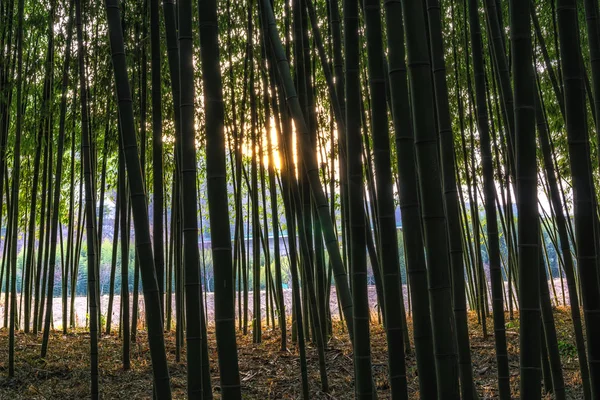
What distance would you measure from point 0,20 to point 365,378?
3.87m

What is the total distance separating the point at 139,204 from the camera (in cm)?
168

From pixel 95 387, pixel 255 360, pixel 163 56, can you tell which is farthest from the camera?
pixel 163 56

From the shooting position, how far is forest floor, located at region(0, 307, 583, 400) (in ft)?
10.6

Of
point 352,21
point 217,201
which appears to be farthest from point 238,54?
point 217,201

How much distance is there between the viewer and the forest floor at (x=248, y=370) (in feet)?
10.6

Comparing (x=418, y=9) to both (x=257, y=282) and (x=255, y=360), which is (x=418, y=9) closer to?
(x=255, y=360)

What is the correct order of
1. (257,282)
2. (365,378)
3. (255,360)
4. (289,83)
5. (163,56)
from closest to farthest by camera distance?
(365,378) < (289,83) < (255,360) < (257,282) < (163,56)

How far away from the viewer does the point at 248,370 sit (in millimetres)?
3719

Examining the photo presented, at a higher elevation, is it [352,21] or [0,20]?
[0,20]

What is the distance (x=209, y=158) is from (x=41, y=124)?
395 cm

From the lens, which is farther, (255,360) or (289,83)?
(255,360)

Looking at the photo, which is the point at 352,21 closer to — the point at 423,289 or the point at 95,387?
the point at 423,289

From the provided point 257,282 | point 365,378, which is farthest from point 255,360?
point 365,378

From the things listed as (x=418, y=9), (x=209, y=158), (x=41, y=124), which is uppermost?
(x=41, y=124)
